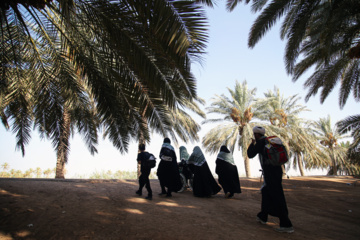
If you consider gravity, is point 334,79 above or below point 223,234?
above

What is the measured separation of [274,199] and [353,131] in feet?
27.9

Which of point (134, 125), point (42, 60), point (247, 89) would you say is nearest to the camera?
Answer: point (42, 60)

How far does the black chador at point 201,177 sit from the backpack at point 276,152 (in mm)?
3055

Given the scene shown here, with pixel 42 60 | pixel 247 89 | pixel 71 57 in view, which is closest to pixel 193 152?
pixel 71 57

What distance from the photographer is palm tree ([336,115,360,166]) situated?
31.1 feet

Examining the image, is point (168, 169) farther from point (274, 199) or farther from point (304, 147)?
point (304, 147)

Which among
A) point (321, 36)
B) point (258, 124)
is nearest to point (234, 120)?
point (258, 124)

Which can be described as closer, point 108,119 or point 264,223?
point 264,223

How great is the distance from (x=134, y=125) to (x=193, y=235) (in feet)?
11.4

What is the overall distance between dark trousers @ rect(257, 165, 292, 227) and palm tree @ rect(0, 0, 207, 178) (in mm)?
2138

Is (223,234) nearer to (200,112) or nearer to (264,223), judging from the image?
(264,223)

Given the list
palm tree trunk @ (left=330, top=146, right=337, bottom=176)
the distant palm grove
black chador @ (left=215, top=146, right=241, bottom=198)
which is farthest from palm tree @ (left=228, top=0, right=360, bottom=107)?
palm tree trunk @ (left=330, top=146, right=337, bottom=176)

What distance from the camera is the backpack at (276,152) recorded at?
4125 mm

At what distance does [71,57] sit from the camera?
16.6 ft
